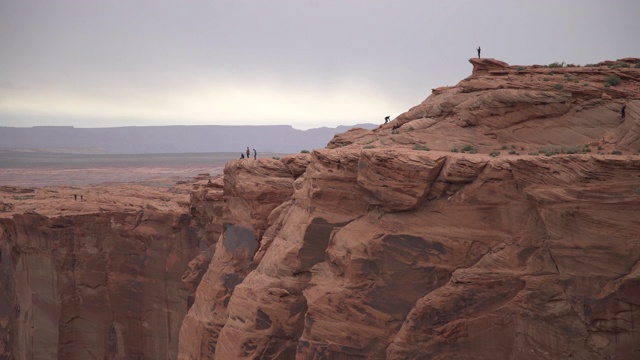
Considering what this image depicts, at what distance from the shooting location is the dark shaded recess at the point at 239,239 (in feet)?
88.5

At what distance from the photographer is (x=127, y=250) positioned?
4153 centimetres

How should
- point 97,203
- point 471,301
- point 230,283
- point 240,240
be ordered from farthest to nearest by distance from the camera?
point 97,203, point 240,240, point 230,283, point 471,301

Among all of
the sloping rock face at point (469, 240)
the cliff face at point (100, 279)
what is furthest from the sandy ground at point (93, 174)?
the sloping rock face at point (469, 240)

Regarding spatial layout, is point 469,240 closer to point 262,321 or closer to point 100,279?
point 262,321

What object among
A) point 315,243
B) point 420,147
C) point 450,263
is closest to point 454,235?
point 450,263

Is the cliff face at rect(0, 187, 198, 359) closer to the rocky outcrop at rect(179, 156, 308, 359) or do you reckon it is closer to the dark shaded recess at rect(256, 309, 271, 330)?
the rocky outcrop at rect(179, 156, 308, 359)

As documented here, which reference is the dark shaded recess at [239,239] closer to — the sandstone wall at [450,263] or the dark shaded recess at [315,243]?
the sandstone wall at [450,263]

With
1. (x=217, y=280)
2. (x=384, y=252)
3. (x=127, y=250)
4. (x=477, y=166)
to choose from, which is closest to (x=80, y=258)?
(x=127, y=250)

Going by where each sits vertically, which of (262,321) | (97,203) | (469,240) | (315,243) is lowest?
(262,321)

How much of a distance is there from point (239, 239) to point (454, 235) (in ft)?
39.5

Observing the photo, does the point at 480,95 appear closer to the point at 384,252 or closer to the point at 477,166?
the point at 477,166

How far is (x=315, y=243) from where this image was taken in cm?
2122

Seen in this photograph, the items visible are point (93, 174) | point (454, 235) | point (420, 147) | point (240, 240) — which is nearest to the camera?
point (454, 235)

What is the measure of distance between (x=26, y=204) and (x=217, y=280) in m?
25.0
